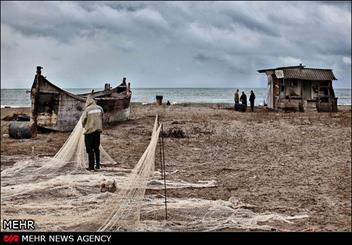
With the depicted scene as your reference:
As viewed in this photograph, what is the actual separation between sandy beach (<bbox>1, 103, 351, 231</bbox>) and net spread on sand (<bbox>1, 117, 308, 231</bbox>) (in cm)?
9

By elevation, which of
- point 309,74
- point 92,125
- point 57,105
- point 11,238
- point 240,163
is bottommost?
point 240,163

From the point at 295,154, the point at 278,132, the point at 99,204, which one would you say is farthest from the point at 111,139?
the point at 278,132

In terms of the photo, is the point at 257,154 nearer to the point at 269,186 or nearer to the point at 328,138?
the point at 269,186

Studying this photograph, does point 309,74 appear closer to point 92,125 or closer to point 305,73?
point 305,73

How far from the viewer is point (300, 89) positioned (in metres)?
24.2

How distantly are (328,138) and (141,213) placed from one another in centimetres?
884

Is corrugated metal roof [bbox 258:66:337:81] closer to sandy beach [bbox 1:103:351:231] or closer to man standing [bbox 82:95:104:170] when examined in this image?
sandy beach [bbox 1:103:351:231]

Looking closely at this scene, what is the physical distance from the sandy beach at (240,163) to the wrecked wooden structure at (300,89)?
14.1 meters

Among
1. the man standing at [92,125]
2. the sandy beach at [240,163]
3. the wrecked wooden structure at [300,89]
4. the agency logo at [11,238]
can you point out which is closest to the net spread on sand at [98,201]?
the sandy beach at [240,163]

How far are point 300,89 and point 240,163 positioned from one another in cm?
1793

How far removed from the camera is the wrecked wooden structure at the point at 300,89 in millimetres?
23516

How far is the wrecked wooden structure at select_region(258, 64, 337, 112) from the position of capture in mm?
23516

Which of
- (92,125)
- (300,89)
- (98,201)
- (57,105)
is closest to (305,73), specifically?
(300,89)

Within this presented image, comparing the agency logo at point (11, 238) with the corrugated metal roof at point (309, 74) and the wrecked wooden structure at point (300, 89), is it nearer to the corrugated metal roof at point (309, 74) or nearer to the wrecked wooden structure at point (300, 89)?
the wrecked wooden structure at point (300, 89)
